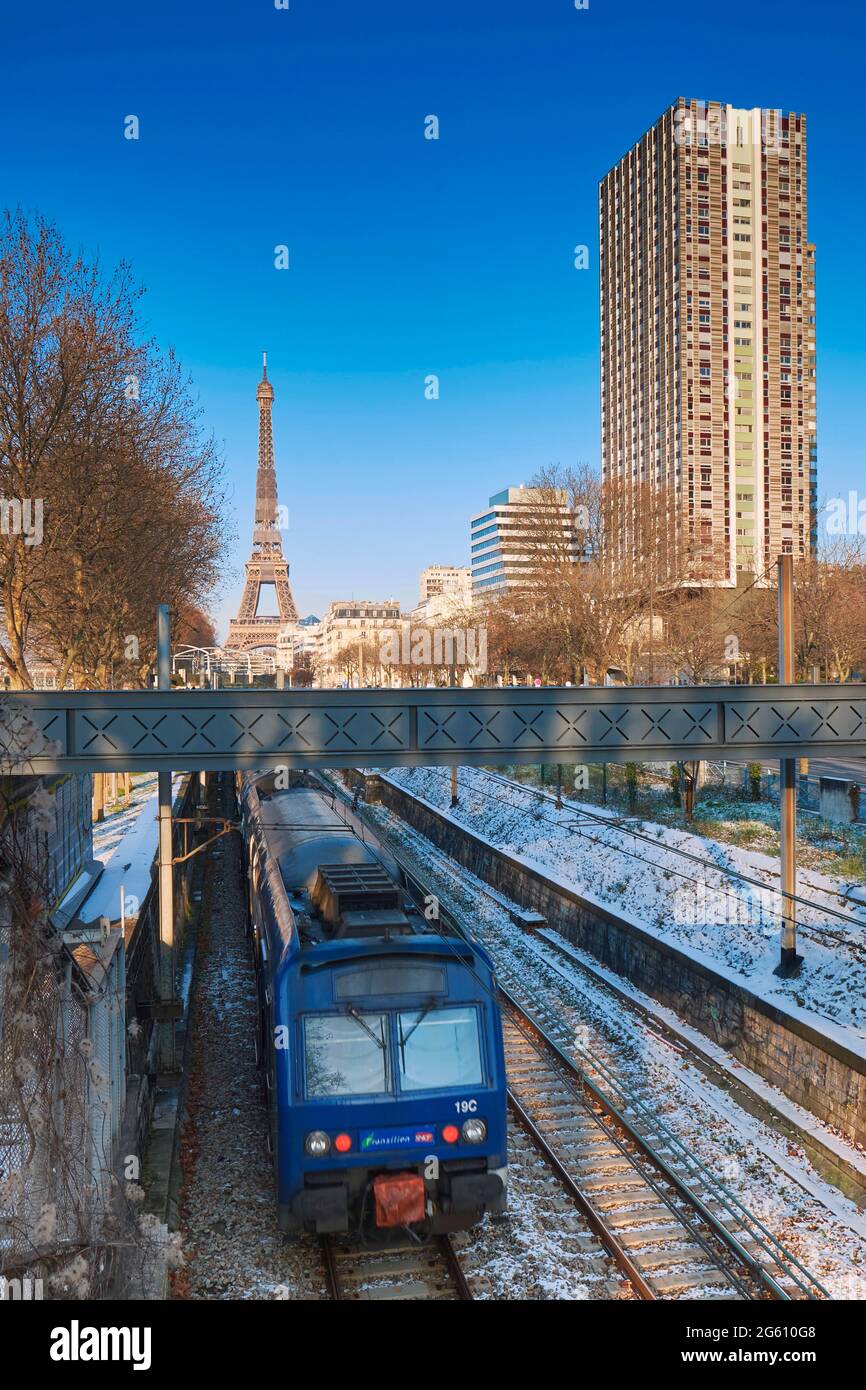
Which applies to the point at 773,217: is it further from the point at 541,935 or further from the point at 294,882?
the point at 294,882

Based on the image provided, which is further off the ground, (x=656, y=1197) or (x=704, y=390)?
(x=704, y=390)

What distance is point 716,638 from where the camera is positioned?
95.5 feet

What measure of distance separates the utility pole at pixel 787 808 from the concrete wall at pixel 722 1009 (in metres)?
1.04

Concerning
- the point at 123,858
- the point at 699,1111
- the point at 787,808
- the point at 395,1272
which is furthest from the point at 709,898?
the point at 123,858

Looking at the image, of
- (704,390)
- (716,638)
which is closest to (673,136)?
(704,390)

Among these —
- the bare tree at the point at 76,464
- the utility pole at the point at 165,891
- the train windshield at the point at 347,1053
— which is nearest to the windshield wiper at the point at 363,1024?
the train windshield at the point at 347,1053

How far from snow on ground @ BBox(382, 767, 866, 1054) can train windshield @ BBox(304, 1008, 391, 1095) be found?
6482mm

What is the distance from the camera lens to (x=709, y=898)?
18.5 m

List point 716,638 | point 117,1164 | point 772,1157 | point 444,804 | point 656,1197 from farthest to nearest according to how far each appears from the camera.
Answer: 1. point 444,804
2. point 716,638
3. point 772,1157
4. point 656,1197
5. point 117,1164

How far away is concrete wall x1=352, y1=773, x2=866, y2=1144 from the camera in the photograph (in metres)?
12.0

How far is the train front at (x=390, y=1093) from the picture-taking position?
8.23 meters

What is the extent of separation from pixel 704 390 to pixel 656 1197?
9981 centimetres

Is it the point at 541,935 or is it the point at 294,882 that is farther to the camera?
the point at 541,935
